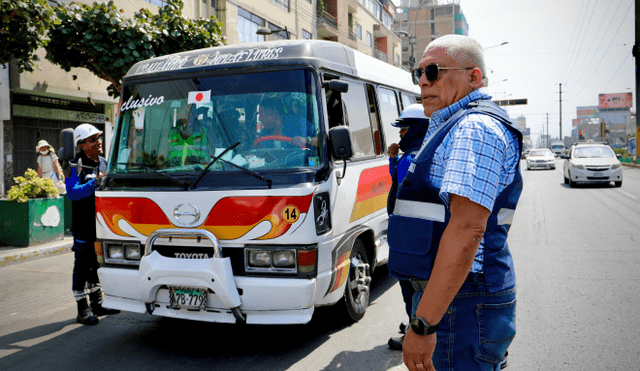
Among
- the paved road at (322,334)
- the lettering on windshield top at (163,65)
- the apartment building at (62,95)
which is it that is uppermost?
the apartment building at (62,95)

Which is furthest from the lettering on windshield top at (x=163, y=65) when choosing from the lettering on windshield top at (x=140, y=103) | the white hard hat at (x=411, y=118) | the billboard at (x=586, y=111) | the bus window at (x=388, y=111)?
the billboard at (x=586, y=111)

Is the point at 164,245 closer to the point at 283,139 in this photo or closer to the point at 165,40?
the point at 283,139

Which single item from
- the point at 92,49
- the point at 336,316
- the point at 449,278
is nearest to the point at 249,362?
the point at 336,316

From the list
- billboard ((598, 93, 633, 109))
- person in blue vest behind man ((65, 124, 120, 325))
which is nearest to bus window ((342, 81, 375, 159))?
person in blue vest behind man ((65, 124, 120, 325))

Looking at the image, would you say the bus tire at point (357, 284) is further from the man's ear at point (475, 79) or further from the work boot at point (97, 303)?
the man's ear at point (475, 79)

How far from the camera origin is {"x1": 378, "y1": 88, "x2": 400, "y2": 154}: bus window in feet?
19.4

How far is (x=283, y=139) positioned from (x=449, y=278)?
8.84 feet

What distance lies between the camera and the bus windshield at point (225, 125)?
4.11 m

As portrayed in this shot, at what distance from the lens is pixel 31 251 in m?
8.58

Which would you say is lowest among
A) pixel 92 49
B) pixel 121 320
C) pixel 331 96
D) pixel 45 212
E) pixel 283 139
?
pixel 121 320

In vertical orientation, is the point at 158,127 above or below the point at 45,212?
above

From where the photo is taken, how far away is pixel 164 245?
402 centimetres

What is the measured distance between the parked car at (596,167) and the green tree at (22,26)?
17.5 m

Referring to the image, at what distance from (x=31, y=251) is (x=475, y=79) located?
28.8 feet
